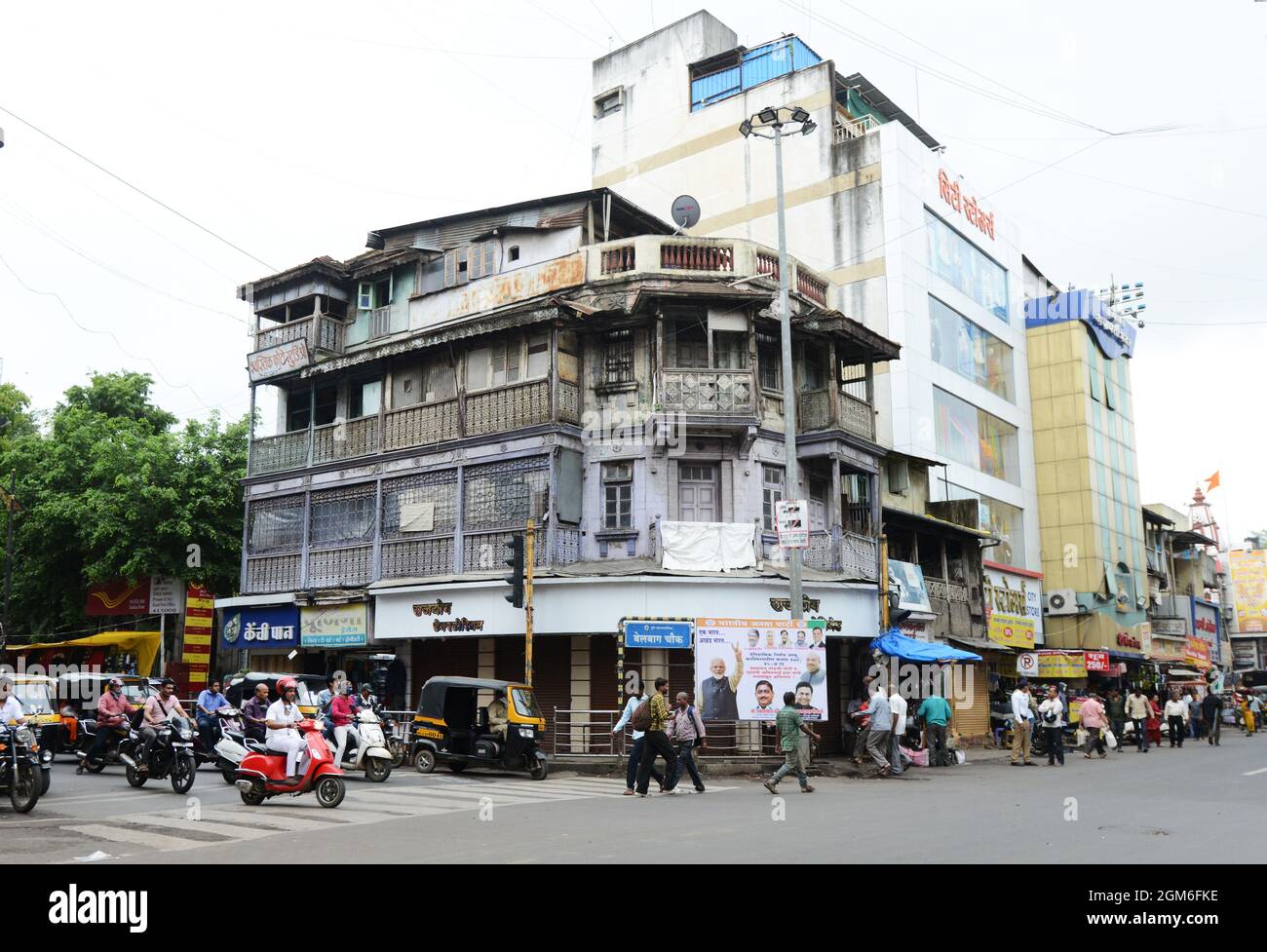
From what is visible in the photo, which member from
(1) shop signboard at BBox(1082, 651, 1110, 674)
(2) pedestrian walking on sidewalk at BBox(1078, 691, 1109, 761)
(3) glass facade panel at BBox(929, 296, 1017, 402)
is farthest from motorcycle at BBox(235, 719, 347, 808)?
(1) shop signboard at BBox(1082, 651, 1110, 674)

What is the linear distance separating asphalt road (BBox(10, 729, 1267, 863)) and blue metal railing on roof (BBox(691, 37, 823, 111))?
86.3 ft

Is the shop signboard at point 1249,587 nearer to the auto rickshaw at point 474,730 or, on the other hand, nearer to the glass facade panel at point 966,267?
the glass facade panel at point 966,267

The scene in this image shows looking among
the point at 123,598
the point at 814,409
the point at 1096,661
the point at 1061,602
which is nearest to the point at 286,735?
the point at 814,409

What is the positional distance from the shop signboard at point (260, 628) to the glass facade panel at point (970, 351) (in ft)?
72.8

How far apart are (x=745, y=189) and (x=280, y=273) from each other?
52.0ft

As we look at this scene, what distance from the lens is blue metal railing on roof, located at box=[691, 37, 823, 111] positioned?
37.2m

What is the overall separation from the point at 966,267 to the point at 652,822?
32510mm

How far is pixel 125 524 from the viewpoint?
32250 mm

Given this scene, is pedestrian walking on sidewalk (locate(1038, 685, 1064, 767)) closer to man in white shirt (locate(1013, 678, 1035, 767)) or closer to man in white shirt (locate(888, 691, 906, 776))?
man in white shirt (locate(1013, 678, 1035, 767))

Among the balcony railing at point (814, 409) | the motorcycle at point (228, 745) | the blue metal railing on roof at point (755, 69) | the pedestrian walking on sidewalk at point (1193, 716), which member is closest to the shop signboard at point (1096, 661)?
the pedestrian walking on sidewalk at point (1193, 716)

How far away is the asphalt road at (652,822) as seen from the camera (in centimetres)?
961

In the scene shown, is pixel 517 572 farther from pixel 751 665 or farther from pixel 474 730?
pixel 751 665
